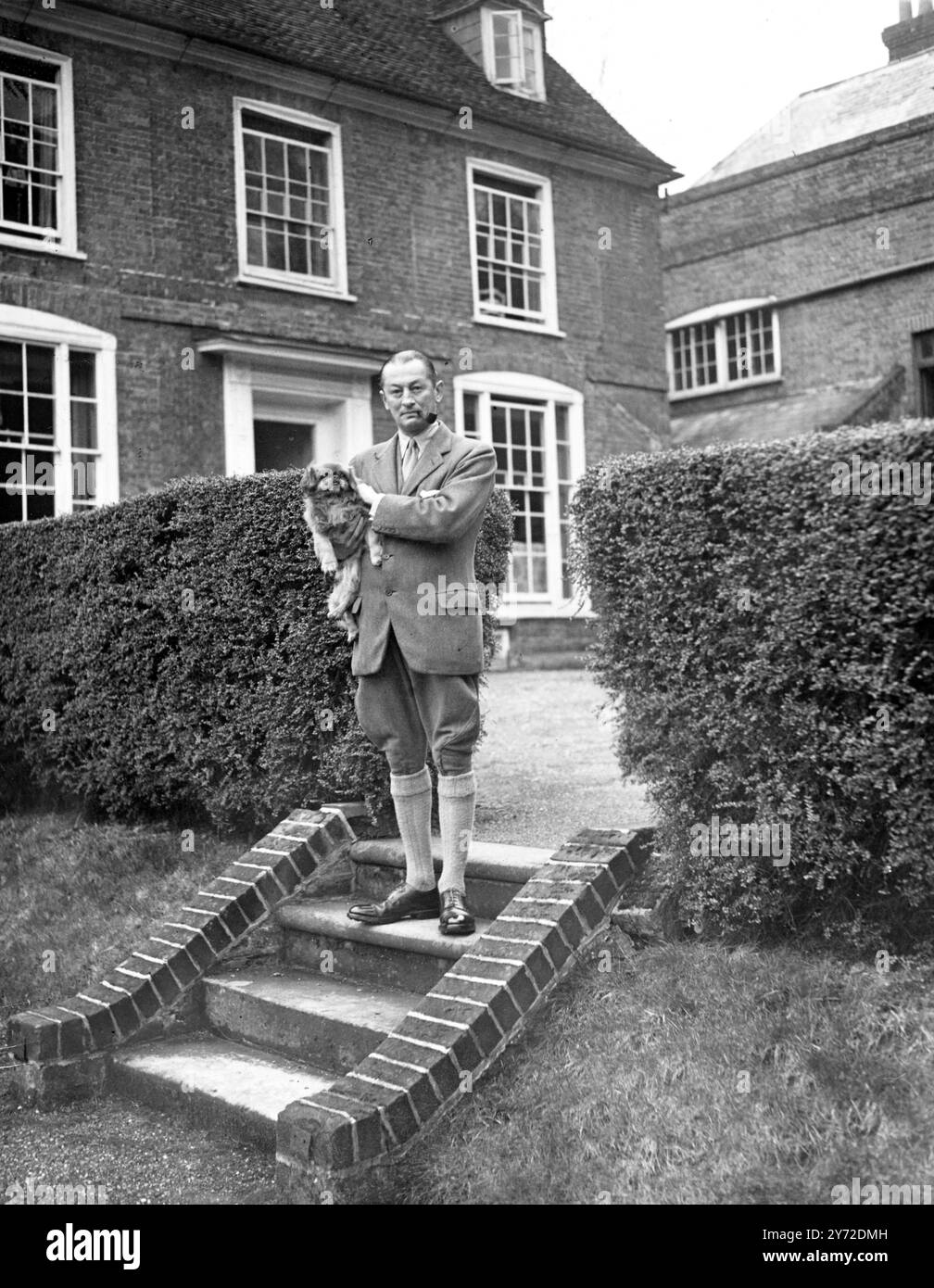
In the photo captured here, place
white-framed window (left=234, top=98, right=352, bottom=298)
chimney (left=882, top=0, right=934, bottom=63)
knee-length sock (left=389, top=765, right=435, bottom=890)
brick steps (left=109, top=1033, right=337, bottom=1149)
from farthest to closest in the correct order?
1. chimney (left=882, top=0, right=934, bottom=63)
2. white-framed window (left=234, top=98, right=352, bottom=298)
3. knee-length sock (left=389, top=765, right=435, bottom=890)
4. brick steps (left=109, top=1033, right=337, bottom=1149)

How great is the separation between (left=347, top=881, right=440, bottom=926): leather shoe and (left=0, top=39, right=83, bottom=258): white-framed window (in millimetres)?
9858

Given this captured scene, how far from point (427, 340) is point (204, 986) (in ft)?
39.0

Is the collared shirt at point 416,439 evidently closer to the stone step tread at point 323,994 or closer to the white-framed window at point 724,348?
the stone step tread at point 323,994

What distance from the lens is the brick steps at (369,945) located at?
486 cm

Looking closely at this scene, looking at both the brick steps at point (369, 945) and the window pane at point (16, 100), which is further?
the window pane at point (16, 100)

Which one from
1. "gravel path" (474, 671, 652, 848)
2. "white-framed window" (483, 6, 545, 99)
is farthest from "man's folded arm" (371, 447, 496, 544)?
"white-framed window" (483, 6, 545, 99)

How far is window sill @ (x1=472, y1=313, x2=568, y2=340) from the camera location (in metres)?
16.7

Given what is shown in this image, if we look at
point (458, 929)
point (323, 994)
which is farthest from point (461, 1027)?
point (323, 994)

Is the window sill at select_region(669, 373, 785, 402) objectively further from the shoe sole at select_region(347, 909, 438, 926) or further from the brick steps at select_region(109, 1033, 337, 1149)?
the brick steps at select_region(109, 1033, 337, 1149)

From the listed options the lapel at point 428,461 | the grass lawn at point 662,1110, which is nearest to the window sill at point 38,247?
the lapel at point 428,461

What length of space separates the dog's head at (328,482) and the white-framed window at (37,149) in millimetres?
9280

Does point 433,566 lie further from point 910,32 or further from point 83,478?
point 910,32

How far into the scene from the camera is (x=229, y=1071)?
4.84 m

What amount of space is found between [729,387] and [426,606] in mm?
20556
